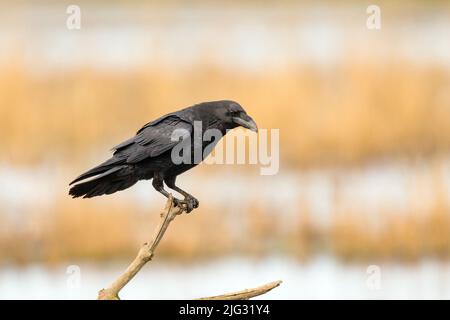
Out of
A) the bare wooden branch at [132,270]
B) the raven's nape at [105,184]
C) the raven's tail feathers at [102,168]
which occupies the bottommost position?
the bare wooden branch at [132,270]

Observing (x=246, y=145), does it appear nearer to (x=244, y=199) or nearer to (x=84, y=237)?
(x=244, y=199)

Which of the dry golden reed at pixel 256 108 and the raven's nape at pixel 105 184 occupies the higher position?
the dry golden reed at pixel 256 108

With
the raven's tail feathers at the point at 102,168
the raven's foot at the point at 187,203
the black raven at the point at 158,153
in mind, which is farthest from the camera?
the raven's foot at the point at 187,203

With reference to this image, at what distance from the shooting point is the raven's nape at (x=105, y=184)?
219 inches

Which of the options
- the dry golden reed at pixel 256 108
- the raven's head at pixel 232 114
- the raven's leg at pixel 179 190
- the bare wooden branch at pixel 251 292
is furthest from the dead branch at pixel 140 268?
the dry golden reed at pixel 256 108

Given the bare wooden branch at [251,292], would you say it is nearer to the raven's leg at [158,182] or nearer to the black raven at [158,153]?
the black raven at [158,153]

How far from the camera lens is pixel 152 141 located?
576cm

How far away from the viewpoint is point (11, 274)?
857 centimetres

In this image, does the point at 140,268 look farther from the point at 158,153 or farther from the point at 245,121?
the point at 245,121

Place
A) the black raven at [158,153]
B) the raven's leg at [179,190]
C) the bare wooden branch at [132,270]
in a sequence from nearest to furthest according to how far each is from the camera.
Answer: the bare wooden branch at [132,270] → the black raven at [158,153] → the raven's leg at [179,190]

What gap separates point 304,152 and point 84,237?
2354 millimetres

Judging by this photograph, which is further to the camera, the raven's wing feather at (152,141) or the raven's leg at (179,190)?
the raven's leg at (179,190)

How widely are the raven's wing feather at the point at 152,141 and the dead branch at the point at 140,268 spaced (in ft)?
1.20

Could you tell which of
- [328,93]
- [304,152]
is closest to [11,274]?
[304,152]
